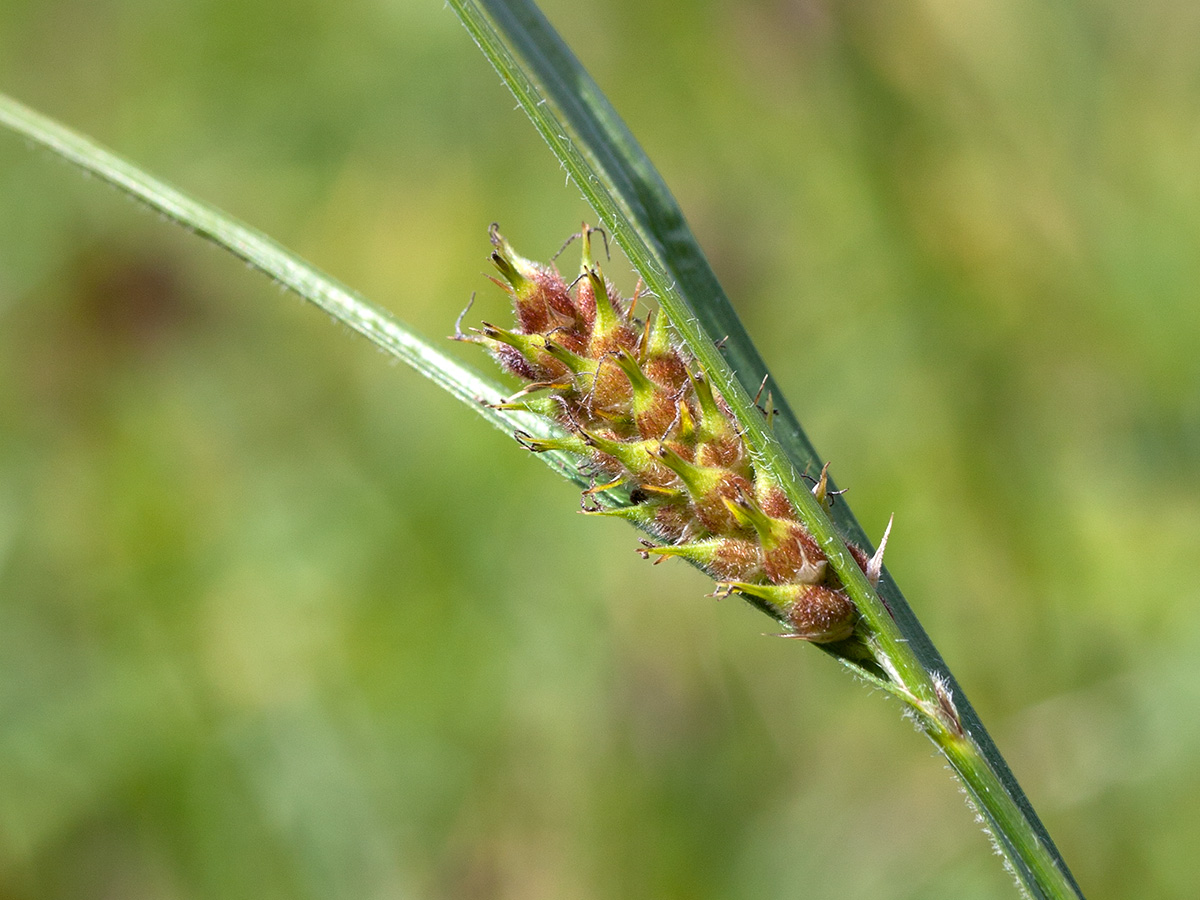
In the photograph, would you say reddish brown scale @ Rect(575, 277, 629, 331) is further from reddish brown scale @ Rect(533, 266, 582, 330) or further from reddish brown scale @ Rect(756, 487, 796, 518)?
reddish brown scale @ Rect(756, 487, 796, 518)

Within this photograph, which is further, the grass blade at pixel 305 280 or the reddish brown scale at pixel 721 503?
the grass blade at pixel 305 280

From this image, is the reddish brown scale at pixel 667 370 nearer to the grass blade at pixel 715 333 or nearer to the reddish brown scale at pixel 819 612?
the grass blade at pixel 715 333

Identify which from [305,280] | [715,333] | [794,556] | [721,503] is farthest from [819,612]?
[305,280]

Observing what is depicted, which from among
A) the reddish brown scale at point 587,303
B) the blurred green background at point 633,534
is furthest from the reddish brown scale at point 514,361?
the blurred green background at point 633,534

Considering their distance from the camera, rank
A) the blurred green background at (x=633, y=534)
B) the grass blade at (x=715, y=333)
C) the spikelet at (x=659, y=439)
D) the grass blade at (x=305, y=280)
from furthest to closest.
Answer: the blurred green background at (x=633, y=534), the grass blade at (x=305, y=280), the spikelet at (x=659, y=439), the grass blade at (x=715, y=333)

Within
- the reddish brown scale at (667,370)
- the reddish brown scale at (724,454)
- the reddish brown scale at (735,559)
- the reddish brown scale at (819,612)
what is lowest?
the reddish brown scale at (819,612)

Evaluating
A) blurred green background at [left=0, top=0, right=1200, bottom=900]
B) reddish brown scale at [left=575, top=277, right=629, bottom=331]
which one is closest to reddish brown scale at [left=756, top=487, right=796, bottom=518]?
reddish brown scale at [left=575, top=277, right=629, bottom=331]

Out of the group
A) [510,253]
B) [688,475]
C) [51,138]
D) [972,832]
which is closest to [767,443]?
[688,475]
